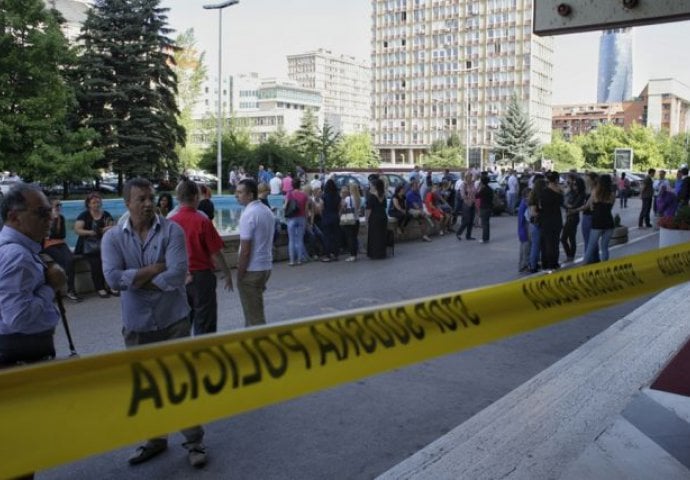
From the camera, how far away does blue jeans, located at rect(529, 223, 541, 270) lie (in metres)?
12.4

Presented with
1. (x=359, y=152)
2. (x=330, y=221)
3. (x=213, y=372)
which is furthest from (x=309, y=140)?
(x=213, y=372)

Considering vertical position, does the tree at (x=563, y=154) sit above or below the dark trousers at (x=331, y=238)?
above

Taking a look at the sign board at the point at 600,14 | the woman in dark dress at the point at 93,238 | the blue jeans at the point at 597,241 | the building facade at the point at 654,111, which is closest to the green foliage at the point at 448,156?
the building facade at the point at 654,111

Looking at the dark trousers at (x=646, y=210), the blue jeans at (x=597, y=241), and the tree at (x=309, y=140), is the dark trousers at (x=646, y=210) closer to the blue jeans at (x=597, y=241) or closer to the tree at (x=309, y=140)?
the blue jeans at (x=597, y=241)

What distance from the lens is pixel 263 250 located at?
21.9ft

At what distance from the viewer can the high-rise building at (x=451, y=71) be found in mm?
142500

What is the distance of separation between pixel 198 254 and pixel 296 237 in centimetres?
843

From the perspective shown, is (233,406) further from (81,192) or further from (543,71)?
(543,71)

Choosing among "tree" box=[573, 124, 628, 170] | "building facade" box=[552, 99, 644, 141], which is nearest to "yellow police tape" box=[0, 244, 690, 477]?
"tree" box=[573, 124, 628, 170]

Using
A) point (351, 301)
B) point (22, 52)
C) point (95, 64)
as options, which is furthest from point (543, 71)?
point (351, 301)

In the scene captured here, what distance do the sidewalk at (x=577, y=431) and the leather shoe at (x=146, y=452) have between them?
1604 mm

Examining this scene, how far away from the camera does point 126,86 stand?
43688 mm

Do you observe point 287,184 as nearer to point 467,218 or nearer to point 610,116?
point 467,218

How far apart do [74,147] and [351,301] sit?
29.5 m
